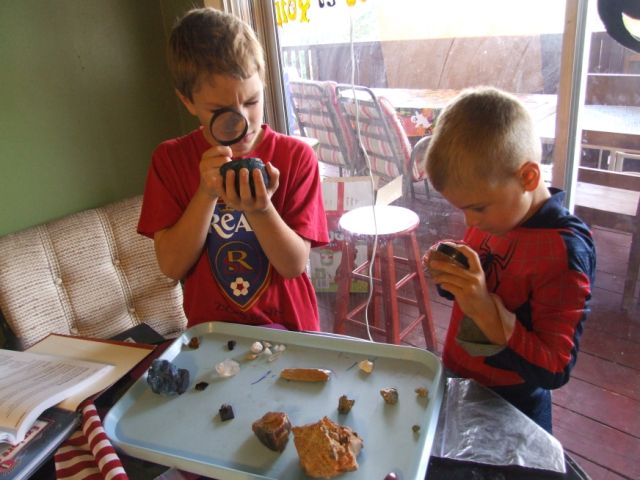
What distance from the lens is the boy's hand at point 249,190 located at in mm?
803

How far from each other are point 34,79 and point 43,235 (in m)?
0.42

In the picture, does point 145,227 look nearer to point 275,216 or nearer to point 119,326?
point 275,216

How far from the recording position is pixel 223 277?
1.03 m

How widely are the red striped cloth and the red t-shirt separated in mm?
351

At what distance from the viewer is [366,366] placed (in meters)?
0.79

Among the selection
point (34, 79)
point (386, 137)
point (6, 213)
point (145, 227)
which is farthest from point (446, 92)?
point (6, 213)

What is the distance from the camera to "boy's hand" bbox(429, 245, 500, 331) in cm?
72

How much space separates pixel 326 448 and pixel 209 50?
27.1 inches

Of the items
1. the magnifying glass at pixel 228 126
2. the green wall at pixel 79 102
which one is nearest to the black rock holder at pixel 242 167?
the magnifying glass at pixel 228 126

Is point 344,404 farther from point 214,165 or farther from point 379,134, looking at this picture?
point 379,134

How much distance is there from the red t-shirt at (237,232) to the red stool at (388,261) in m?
0.75

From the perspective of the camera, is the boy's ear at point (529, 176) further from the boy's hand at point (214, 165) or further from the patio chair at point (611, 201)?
the patio chair at point (611, 201)

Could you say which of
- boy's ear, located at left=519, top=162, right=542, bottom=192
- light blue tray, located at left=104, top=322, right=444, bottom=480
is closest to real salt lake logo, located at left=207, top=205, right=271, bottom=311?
light blue tray, located at left=104, top=322, right=444, bottom=480

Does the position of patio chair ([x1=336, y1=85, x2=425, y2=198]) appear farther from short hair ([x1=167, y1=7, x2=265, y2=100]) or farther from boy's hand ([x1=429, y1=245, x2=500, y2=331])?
boy's hand ([x1=429, y1=245, x2=500, y2=331])
